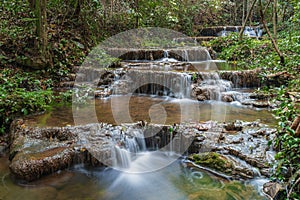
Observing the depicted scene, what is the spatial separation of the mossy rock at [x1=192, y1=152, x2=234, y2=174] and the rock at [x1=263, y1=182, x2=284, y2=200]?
1.78 ft

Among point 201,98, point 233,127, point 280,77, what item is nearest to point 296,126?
point 233,127

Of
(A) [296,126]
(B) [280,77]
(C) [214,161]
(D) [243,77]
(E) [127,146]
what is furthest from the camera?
(D) [243,77]

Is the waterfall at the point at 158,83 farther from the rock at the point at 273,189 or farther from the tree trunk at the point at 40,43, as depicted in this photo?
the rock at the point at 273,189

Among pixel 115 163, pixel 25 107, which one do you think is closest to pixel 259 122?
pixel 115 163

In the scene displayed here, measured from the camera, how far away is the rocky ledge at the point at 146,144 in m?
3.77

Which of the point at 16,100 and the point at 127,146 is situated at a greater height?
the point at 16,100

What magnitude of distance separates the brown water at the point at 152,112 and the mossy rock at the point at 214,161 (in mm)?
1069

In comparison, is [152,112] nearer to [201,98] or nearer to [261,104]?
[201,98]

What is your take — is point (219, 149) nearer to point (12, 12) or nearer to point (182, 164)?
point (182, 164)

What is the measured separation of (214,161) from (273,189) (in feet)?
3.10

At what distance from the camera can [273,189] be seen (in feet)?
10.9

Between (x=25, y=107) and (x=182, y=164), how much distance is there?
3.45 meters

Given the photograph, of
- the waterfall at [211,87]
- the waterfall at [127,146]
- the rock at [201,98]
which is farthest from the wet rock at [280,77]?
the waterfall at [127,146]

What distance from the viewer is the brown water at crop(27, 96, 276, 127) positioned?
16.9 feet
